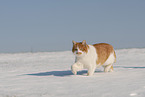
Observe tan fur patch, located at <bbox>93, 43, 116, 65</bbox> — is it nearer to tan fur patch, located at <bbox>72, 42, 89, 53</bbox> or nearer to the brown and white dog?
the brown and white dog

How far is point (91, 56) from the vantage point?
627 cm

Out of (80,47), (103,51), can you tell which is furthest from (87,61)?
(103,51)

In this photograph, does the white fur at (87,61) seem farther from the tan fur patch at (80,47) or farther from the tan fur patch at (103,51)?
the tan fur patch at (103,51)

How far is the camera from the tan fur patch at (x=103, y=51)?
670 cm

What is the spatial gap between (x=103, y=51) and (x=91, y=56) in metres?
0.78

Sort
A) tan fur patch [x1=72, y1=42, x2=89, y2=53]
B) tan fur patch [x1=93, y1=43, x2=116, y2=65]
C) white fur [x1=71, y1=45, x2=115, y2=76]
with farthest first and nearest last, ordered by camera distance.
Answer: tan fur patch [x1=93, y1=43, x2=116, y2=65]
white fur [x1=71, y1=45, x2=115, y2=76]
tan fur patch [x1=72, y1=42, x2=89, y2=53]

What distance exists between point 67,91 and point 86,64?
6.71 feet

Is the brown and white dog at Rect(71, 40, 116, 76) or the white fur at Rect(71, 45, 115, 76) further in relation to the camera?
the white fur at Rect(71, 45, 115, 76)

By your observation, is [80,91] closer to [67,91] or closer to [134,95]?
[67,91]

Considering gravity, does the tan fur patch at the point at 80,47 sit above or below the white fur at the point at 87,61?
above

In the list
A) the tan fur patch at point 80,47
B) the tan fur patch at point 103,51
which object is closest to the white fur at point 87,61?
the tan fur patch at point 80,47

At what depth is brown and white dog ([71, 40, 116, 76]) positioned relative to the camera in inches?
236

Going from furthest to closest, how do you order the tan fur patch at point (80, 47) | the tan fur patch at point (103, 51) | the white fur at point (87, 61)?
1. the tan fur patch at point (103, 51)
2. the white fur at point (87, 61)
3. the tan fur patch at point (80, 47)

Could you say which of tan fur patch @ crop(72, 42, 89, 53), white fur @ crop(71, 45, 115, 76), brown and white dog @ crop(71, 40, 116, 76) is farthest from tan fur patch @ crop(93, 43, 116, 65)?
tan fur patch @ crop(72, 42, 89, 53)
